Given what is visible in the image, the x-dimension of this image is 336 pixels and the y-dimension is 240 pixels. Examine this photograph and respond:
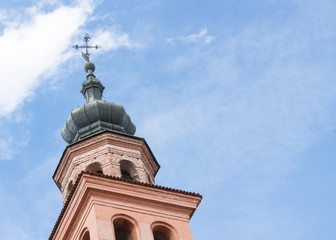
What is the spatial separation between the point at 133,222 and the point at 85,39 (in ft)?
40.1

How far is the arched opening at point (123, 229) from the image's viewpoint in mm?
19536

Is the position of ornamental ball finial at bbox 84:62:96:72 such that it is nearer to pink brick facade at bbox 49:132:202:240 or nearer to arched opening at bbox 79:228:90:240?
pink brick facade at bbox 49:132:202:240

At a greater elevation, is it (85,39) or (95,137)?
(85,39)

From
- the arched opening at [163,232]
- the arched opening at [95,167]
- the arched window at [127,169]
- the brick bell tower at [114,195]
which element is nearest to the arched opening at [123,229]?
the brick bell tower at [114,195]

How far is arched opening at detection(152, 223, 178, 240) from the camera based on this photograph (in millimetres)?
19969

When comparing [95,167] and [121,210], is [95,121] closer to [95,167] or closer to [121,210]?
[95,167]

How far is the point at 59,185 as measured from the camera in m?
24.3

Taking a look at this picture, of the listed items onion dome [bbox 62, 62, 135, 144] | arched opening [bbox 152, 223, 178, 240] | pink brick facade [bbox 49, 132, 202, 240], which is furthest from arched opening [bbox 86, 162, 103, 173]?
arched opening [bbox 152, 223, 178, 240]

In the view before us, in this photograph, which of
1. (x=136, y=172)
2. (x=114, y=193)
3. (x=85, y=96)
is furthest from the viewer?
(x=85, y=96)

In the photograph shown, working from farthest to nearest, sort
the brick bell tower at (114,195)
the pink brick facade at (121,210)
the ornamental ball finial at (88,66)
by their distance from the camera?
the ornamental ball finial at (88,66) < the brick bell tower at (114,195) < the pink brick facade at (121,210)

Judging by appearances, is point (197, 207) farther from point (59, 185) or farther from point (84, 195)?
point (59, 185)

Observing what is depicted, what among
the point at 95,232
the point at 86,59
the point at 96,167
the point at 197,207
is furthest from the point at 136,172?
the point at 86,59

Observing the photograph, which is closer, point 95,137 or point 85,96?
point 95,137

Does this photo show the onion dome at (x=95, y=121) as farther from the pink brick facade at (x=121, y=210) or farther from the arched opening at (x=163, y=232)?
the arched opening at (x=163, y=232)
